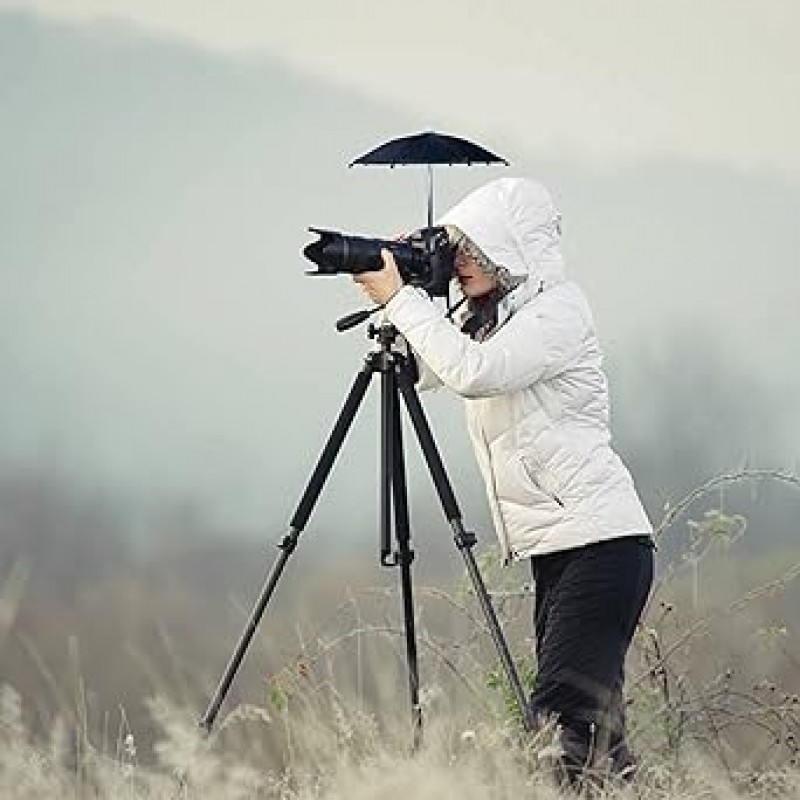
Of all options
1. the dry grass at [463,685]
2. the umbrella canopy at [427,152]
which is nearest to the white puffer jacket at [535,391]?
the umbrella canopy at [427,152]

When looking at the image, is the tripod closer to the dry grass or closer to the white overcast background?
the dry grass

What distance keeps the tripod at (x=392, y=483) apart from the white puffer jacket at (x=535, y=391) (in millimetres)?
76

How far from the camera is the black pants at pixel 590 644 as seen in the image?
3520 millimetres

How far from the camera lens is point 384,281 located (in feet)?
11.7

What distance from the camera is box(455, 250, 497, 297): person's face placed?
3.65 meters

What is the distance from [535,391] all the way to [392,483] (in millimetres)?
325

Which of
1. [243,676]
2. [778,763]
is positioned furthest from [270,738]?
[778,763]

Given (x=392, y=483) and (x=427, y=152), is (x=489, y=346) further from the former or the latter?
(x=427, y=152)

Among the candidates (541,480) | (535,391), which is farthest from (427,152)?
(541,480)

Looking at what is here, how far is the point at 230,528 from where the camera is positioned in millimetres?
4723

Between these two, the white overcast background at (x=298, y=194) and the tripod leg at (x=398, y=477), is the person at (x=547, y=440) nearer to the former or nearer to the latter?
the tripod leg at (x=398, y=477)

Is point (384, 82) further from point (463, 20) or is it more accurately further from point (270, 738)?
point (270, 738)

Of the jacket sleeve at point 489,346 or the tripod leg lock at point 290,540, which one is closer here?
the jacket sleeve at point 489,346

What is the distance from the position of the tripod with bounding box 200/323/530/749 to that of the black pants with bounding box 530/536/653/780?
5.5 inches
